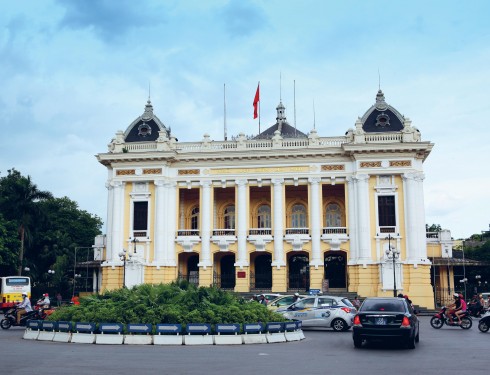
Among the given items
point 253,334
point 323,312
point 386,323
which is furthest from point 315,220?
point 386,323

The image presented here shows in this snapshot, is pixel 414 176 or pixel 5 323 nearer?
pixel 5 323

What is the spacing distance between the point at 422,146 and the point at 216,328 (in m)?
29.5

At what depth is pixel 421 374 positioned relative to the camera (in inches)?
499

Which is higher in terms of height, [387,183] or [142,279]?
[387,183]

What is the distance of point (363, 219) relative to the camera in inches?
1748

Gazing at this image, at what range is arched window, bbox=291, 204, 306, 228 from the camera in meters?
50.7

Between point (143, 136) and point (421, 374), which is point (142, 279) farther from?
point (421, 374)

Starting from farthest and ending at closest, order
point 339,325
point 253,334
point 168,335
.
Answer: point 339,325, point 253,334, point 168,335

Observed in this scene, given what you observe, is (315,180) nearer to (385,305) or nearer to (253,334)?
(253,334)

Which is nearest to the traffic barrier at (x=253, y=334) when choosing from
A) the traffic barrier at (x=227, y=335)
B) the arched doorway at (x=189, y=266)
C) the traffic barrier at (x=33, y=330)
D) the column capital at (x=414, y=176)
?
the traffic barrier at (x=227, y=335)

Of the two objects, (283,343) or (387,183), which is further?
(387,183)

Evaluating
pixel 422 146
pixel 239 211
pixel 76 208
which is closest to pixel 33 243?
pixel 76 208

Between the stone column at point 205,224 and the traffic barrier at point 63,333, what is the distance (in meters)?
26.9

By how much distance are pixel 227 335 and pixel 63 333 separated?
18.3 feet
